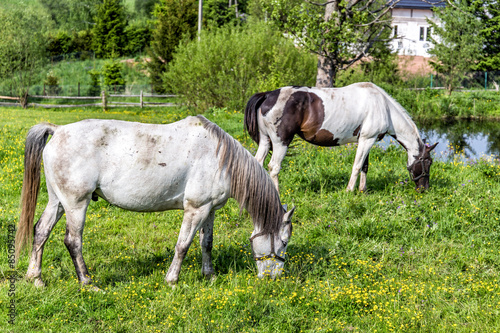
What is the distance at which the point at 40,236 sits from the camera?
4.69m

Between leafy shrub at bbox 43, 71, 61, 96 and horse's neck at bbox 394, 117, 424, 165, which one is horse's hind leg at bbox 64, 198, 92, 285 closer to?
horse's neck at bbox 394, 117, 424, 165

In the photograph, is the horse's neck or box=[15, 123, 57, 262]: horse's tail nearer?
box=[15, 123, 57, 262]: horse's tail

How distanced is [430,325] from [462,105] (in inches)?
931

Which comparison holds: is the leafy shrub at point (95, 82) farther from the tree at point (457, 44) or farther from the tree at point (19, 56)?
the tree at point (457, 44)

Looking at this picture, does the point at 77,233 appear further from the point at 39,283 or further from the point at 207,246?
the point at 207,246

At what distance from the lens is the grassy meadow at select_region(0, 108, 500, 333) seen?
417cm

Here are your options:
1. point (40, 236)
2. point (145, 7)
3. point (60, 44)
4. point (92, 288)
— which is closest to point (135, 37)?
point (60, 44)

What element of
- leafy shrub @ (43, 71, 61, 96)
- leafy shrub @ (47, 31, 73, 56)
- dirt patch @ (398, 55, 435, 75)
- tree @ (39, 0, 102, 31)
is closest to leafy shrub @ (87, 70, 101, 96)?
leafy shrub @ (43, 71, 61, 96)

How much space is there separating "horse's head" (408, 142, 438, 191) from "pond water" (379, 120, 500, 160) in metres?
4.67

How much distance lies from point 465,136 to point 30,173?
57.9ft

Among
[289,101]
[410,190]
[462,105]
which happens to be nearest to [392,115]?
[410,190]

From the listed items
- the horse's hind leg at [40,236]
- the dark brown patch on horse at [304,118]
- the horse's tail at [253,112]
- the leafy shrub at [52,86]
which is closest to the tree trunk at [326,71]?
the dark brown patch on horse at [304,118]

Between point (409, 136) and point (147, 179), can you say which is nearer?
point (147, 179)

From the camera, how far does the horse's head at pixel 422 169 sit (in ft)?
25.9
